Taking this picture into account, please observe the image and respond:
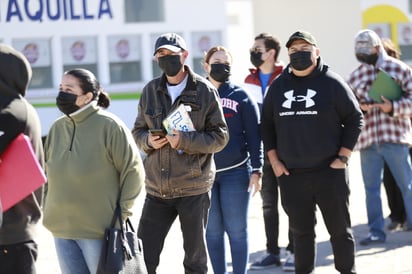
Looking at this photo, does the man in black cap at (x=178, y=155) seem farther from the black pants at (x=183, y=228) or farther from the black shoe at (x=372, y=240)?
the black shoe at (x=372, y=240)

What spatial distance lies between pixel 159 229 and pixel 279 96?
143cm

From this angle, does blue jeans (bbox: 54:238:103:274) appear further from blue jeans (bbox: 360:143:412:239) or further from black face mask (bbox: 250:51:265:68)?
blue jeans (bbox: 360:143:412:239)

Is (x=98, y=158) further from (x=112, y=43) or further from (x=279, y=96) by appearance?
(x=112, y=43)

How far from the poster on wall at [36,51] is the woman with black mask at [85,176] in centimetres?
1134

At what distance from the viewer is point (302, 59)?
690 centimetres

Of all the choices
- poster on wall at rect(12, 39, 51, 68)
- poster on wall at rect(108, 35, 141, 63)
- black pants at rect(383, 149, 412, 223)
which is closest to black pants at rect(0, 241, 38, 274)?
black pants at rect(383, 149, 412, 223)

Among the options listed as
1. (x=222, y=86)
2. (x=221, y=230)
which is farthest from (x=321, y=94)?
(x=221, y=230)

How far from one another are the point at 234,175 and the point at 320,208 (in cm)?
71

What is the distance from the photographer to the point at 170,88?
6477 millimetres

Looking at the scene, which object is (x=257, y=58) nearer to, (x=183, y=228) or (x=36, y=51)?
(x=183, y=228)

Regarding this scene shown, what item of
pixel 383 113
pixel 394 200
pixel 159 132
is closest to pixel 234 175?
pixel 159 132

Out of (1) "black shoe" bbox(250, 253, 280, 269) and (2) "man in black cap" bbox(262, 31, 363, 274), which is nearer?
(2) "man in black cap" bbox(262, 31, 363, 274)

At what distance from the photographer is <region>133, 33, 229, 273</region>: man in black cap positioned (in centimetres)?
633

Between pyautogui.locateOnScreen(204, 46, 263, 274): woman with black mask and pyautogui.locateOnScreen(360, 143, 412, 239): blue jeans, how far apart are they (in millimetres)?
2302
